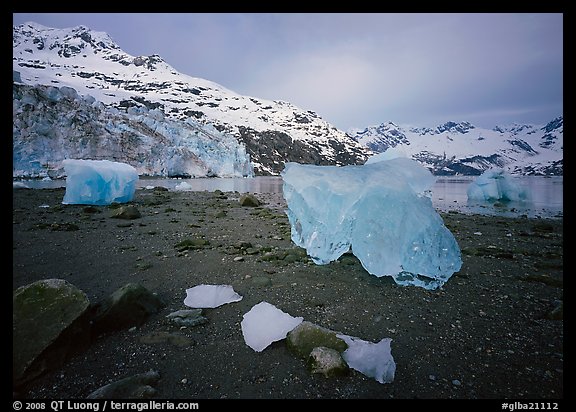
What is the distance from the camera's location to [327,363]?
253 centimetres

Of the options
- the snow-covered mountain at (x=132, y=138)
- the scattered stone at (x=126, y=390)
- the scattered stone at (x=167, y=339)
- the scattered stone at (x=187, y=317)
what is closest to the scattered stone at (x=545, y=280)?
the scattered stone at (x=187, y=317)

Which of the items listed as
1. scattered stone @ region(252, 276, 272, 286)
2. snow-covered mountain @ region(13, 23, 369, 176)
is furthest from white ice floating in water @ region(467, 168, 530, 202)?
snow-covered mountain @ region(13, 23, 369, 176)

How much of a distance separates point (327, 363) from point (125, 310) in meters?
2.28

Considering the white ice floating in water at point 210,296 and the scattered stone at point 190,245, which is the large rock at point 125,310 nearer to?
the white ice floating in water at point 210,296

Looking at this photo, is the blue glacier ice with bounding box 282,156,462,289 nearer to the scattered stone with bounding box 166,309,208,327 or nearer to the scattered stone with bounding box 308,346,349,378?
the scattered stone with bounding box 308,346,349,378

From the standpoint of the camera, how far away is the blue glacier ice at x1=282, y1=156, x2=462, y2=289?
450 centimetres

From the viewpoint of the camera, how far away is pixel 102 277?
15.3 feet

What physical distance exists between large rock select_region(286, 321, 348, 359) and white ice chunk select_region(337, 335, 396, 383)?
0.31ft

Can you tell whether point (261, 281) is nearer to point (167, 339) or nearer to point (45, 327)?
point (167, 339)

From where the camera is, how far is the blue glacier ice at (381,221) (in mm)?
4504

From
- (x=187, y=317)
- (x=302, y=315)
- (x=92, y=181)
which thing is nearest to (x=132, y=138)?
(x=92, y=181)

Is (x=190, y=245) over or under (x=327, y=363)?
over

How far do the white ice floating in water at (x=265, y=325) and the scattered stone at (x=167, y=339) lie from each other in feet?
1.98
